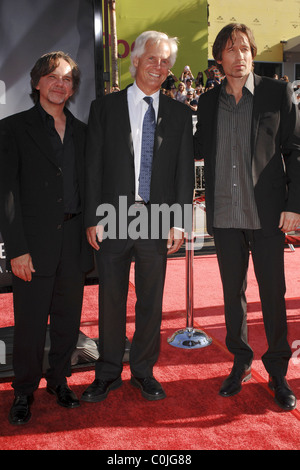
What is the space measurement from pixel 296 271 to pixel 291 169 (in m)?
3.00

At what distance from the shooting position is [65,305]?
7.54 ft

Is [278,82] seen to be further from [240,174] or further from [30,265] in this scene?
[30,265]

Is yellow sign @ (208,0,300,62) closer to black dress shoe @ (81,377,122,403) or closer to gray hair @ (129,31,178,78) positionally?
gray hair @ (129,31,178,78)

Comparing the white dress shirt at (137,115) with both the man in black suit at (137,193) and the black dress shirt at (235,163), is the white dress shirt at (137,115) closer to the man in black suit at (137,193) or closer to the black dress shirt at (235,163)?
the man in black suit at (137,193)

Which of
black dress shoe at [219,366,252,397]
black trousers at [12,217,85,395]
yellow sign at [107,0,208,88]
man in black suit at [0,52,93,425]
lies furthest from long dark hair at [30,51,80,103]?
yellow sign at [107,0,208,88]

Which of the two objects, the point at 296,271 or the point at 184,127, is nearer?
the point at 184,127

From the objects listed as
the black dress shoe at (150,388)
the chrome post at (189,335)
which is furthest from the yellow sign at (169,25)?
the black dress shoe at (150,388)

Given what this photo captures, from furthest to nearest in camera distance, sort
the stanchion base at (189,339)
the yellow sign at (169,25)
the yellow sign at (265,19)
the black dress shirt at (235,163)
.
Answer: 1. the yellow sign at (265,19)
2. the yellow sign at (169,25)
3. the stanchion base at (189,339)
4. the black dress shirt at (235,163)

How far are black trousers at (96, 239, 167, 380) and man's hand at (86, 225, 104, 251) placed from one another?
0.06 meters

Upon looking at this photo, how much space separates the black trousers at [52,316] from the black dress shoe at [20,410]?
0.03 meters

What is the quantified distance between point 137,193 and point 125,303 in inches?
23.5

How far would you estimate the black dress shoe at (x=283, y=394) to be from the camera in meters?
2.19
